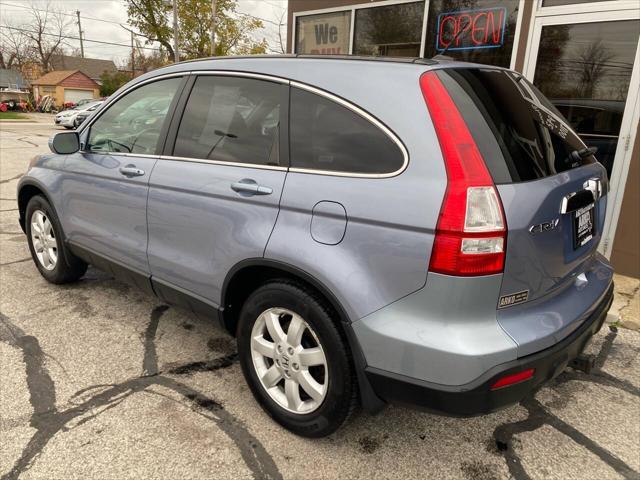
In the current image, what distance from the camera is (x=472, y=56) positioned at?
598 centimetres

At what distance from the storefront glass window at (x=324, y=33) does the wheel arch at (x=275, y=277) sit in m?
5.23

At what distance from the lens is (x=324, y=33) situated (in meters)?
7.39

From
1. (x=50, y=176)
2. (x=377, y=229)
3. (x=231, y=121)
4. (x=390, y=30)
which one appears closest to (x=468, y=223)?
(x=377, y=229)

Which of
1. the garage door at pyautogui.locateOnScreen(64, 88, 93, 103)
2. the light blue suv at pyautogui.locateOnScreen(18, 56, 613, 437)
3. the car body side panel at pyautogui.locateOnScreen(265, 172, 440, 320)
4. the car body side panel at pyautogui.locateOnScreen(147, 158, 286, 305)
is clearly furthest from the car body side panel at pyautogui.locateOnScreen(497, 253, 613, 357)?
the garage door at pyautogui.locateOnScreen(64, 88, 93, 103)

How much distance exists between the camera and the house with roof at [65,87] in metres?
61.0

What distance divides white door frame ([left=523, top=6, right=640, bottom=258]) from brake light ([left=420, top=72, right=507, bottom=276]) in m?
3.68

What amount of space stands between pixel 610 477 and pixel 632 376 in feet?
3.71

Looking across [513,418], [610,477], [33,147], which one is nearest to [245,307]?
[513,418]

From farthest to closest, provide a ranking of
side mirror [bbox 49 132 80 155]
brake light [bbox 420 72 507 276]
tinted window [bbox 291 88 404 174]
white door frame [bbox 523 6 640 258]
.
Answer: white door frame [bbox 523 6 640 258] < side mirror [bbox 49 132 80 155] < tinted window [bbox 291 88 404 174] < brake light [bbox 420 72 507 276]

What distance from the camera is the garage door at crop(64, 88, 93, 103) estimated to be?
203ft

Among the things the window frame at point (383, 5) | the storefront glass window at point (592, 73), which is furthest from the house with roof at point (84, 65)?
the storefront glass window at point (592, 73)

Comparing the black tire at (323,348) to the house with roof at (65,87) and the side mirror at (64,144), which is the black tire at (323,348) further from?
the house with roof at (65,87)

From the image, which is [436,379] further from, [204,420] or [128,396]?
[128,396]

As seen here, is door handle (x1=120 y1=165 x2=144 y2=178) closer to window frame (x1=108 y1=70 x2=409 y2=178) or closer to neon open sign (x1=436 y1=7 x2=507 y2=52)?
window frame (x1=108 y1=70 x2=409 y2=178)
